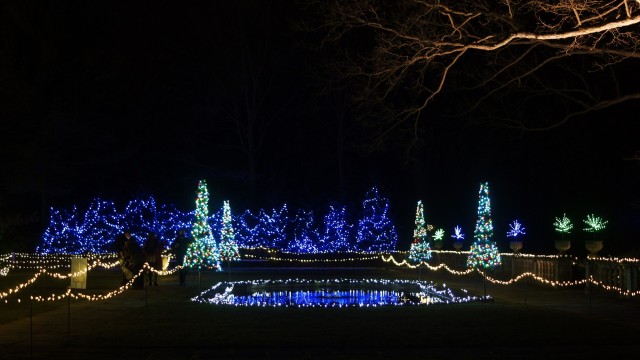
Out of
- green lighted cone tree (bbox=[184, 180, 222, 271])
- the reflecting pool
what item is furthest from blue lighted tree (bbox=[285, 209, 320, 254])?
the reflecting pool

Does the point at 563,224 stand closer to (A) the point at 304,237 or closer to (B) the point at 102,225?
(A) the point at 304,237

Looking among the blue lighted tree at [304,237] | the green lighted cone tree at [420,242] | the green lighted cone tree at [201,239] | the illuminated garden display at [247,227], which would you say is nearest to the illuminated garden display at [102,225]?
the illuminated garden display at [247,227]

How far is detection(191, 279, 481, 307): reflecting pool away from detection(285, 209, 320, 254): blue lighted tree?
15224 mm

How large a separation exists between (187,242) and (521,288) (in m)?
11.7

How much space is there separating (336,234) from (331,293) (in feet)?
72.8

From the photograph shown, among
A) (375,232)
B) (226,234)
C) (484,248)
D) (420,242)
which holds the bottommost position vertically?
(484,248)

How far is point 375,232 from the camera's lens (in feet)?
159

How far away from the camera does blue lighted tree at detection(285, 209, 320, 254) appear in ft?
158

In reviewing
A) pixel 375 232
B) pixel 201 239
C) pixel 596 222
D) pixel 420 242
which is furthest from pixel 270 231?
pixel 596 222

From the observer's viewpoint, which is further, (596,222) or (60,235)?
(596,222)

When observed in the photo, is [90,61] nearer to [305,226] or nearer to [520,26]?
[305,226]

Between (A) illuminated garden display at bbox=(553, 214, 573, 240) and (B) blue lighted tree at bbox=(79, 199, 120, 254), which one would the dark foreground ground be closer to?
(B) blue lighted tree at bbox=(79, 199, 120, 254)

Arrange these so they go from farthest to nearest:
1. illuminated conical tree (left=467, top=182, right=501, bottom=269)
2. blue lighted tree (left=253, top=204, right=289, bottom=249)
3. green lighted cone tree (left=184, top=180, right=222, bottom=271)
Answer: blue lighted tree (left=253, top=204, right=289, bottom=249), green lighted cone tree (left=184, top=180, right=222, bottom=271), illuminated conical tree (left=467, top=182, right=501, bottom=269)

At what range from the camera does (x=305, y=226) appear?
1966 inches
